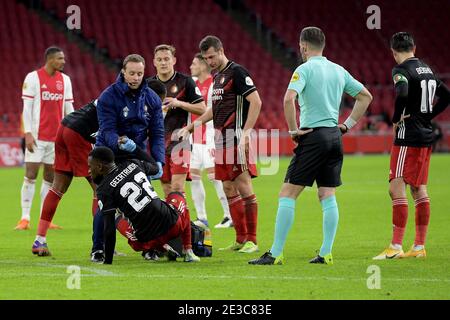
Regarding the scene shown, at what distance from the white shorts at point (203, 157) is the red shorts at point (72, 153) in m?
4.05

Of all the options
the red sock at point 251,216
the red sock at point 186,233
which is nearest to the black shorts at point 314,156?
the red sock at point 186,233

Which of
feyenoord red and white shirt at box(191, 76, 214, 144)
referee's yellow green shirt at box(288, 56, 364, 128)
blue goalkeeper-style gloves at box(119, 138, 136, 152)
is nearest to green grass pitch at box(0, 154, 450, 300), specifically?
blue goalkeeper-style gloves at box(119, 138, 136, 152)

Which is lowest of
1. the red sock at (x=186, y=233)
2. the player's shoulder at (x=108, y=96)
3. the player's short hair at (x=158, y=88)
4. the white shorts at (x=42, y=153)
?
the red sock at (x=186, y=233)

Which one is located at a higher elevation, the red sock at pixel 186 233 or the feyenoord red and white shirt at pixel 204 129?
the feyenoord red and white shirt at pixel 204 129

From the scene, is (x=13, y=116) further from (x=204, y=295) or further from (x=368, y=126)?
(x=204, y=295)

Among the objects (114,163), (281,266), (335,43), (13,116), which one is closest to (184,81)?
(114,163)

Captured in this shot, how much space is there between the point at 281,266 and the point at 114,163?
1819 millimetres

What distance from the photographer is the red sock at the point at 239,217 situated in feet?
33.6

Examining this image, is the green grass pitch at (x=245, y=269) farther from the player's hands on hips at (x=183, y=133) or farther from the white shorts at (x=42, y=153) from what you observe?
the player's hands on hips at (x=183, y=133)

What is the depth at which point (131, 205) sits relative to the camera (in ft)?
28.1

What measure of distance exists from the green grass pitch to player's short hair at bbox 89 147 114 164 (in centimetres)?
98

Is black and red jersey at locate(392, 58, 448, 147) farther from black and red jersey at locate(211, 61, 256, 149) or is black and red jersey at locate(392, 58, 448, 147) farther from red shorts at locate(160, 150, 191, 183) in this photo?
red shorts at locate(160, 150, 191, 183)

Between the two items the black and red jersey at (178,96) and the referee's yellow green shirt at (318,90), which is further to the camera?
the black and red jersey at (178,96)

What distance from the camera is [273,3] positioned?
38.4 m
